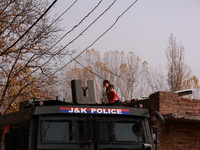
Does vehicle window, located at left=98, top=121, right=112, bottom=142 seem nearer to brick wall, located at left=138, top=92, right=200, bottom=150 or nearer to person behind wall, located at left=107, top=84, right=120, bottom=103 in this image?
person behind wall, located at left=107, top=84, right=120, bottom=103

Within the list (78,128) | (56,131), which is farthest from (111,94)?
(56,131)

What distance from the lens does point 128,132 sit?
22.4ft

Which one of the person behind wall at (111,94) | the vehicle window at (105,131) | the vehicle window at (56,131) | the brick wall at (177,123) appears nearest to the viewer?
the vehicle window at (56,131)

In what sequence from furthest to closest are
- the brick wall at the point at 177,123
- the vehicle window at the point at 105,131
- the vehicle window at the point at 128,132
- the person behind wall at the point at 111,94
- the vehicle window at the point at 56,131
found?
the brick wall at the point at 177,123 < the person behind wall at the point at 111,94 < the vehicle window at the point at 128,132 < the vehicle window at the point at 105,131 < the vehicle window at the point at 56,131

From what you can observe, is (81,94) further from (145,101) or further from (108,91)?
(145,101)

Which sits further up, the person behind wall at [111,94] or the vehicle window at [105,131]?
the person behind wall at [111,94]

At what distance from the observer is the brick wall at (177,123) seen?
42.2 feet

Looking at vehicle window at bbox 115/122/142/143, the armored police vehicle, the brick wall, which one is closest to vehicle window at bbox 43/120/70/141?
the armored police vehicle

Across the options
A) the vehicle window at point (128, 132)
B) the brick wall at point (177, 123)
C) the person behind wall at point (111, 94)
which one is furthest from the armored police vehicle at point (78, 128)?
the brick wall at point (177, 123)

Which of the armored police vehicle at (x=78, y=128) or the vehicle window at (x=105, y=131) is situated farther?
the vehicle window at (x=105, y=131)

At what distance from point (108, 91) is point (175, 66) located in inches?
847

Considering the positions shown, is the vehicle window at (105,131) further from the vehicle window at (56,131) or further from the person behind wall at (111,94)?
the person behind wall at (111,94)

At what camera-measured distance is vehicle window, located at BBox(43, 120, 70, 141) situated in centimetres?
630

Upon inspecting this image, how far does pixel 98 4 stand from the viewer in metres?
11.4
